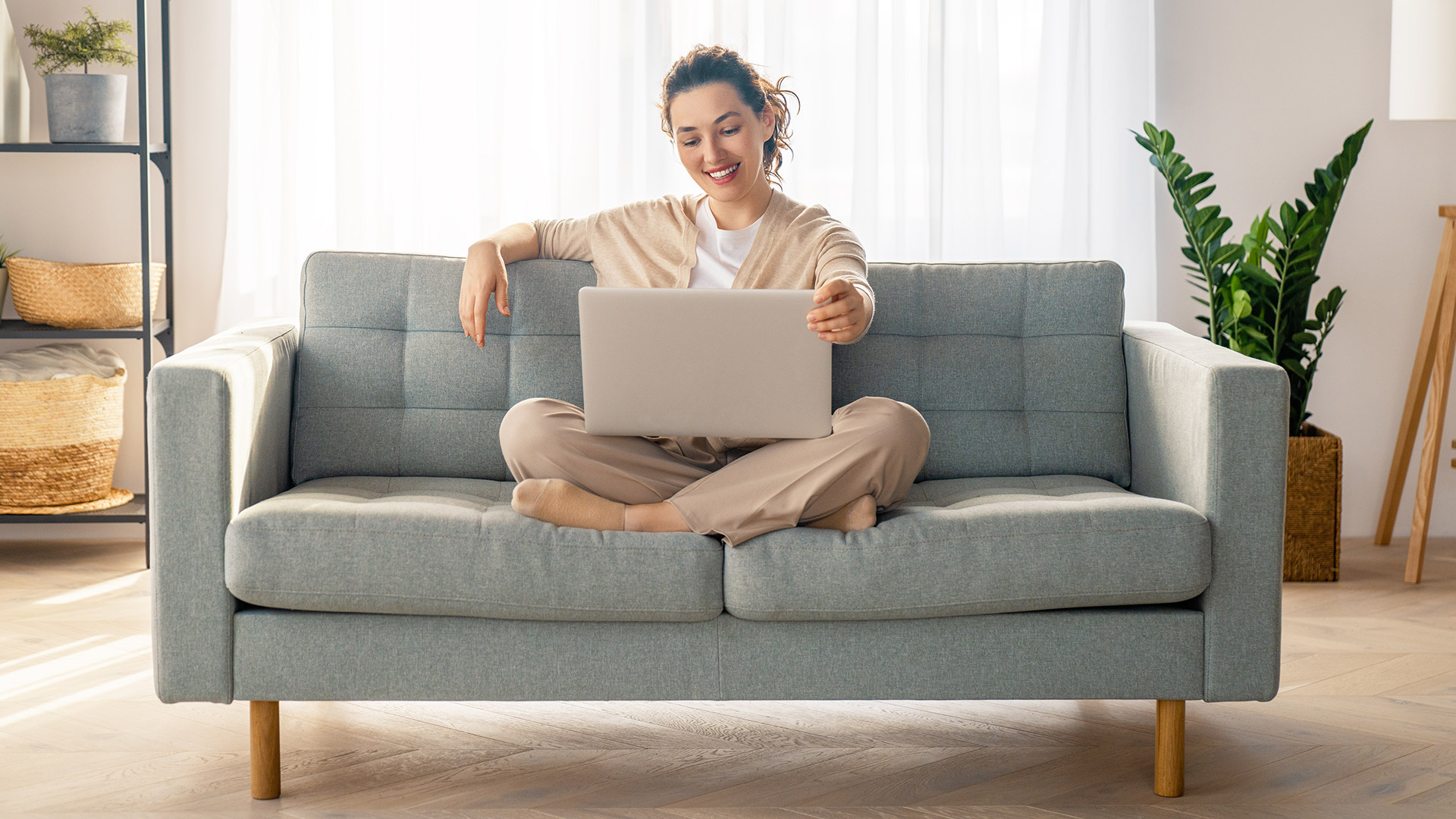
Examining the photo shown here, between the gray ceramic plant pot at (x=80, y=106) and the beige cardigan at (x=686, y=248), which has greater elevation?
the gray ceramic plant pot at (x=80, y=106)

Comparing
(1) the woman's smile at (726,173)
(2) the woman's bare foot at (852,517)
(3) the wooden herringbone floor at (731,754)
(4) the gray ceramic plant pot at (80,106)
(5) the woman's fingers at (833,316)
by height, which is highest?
(4) the gray ceramic plant pot at (80,106)

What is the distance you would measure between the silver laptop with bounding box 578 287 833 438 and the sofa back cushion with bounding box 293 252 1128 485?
1.44 feet

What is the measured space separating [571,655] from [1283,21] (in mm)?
2679

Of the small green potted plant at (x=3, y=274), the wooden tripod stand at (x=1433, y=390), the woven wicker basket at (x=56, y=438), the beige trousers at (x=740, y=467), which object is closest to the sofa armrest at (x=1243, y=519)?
the beige trousers at (x=740, y=467)

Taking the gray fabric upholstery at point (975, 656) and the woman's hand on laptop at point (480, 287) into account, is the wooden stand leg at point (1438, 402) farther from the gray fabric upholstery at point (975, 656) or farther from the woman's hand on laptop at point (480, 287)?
the woman's hand on laptop at point (480, 287)

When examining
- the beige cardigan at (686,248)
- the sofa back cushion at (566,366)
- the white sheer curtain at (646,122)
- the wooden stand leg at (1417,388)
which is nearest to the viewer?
the beige cardigan at (686,248)

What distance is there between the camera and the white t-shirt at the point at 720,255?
2.11 metres

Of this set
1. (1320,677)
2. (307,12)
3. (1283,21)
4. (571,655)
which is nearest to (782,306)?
(571,655)

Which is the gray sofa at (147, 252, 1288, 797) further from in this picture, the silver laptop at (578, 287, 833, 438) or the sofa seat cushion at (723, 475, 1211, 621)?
the silver laptop at (578, 287, 833, 438)

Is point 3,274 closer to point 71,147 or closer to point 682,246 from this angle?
point 71,147

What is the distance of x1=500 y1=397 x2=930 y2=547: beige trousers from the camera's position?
1.71 metres

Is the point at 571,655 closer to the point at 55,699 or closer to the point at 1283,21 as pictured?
the point at 55,699

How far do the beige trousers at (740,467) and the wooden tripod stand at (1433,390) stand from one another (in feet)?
5.75

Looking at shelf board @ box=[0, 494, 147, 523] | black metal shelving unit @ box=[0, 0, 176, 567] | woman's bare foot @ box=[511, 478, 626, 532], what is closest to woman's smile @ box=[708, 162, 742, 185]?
woman's bare foot @ box=[511, 478, 626, 532]
